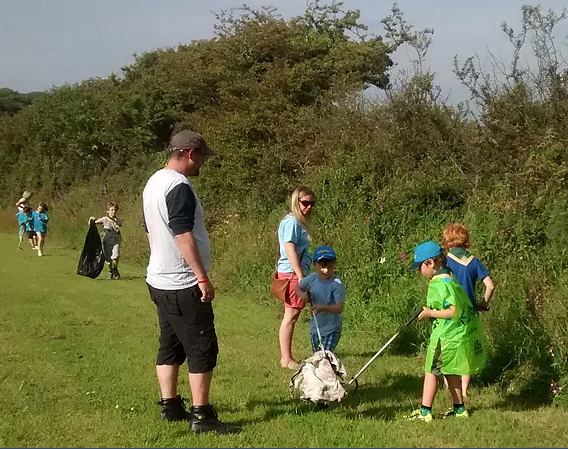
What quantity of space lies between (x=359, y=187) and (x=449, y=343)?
6.99 m

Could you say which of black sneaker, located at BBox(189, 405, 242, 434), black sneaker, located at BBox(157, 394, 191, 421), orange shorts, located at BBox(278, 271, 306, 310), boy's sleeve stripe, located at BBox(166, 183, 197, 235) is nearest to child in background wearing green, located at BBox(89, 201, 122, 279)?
orange shorts, located at BBox(278, 271, 306, 310)

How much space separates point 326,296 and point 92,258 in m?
9.52

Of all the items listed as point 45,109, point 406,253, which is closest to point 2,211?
point 45,109

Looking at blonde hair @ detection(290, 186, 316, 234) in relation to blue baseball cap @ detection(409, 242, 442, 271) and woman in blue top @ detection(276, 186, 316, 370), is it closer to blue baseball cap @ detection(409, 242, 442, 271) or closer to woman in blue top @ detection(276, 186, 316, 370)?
woman in blue top @ detection(276, 186, 316, 370)

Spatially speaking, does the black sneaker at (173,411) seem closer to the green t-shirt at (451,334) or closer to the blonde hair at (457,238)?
the green t-shirt at (451,334)

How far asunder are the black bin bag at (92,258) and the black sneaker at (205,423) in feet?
32.8

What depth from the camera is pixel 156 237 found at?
5410 mm

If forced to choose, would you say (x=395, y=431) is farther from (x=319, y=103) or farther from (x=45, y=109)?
(x=45, y=109)

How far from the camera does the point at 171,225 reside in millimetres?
5160

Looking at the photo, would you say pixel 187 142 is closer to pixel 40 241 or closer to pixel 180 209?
pixel 180 209

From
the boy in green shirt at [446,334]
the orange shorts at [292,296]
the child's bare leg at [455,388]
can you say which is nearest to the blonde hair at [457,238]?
the boy in green shirt at [446,334]

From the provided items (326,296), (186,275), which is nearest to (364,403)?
(326,296)

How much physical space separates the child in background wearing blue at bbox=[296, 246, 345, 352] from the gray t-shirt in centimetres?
145

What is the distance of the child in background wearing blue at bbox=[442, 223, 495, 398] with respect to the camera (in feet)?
20.5
